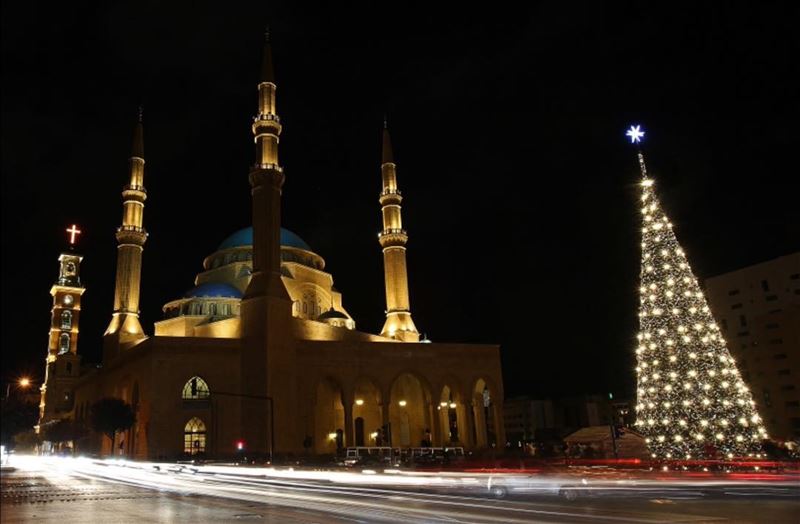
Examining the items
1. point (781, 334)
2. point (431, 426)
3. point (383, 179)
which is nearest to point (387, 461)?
point (431, 426)

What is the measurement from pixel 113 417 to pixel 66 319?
33.7m

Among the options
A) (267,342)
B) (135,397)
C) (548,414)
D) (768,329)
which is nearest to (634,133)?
(267,342)

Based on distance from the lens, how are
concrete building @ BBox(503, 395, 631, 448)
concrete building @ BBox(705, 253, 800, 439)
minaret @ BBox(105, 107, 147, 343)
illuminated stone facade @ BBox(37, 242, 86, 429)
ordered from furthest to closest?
concrete building @ BBox(503, 395, 631, 448)
illuminated stone facade @ BBox(37, 242, 86, 429)
concrete building @ BBox(705, 253, 800, 439)
minaret @ BBox(105, 107, 147, 343)

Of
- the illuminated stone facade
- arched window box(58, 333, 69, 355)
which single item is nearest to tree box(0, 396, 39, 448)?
the illuminated stone facade

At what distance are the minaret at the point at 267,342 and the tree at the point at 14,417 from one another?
34.6ft

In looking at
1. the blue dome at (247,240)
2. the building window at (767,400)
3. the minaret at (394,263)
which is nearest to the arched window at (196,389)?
the minaret at (394,263)

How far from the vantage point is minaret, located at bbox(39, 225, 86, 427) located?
201ft

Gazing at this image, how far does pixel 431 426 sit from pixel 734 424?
2666 cm

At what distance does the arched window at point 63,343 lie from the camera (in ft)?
211

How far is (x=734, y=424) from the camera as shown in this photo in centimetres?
2078

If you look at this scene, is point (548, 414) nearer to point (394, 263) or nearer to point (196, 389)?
point (394, 263)

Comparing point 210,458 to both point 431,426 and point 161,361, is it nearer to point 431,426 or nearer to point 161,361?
point 161,361

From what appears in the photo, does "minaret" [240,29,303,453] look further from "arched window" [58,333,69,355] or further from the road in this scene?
"arched window" [58,333,69,355]

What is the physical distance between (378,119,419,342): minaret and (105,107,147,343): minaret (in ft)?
58.1
